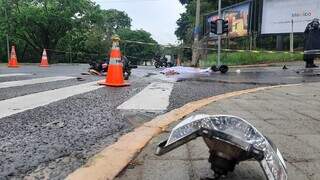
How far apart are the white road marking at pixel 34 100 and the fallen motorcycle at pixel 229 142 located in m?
3.34

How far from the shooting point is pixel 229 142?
2756 millimetres

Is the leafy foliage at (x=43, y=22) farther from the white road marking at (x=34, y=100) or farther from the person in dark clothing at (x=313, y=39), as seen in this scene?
the white road marking at (x=34, y=100)

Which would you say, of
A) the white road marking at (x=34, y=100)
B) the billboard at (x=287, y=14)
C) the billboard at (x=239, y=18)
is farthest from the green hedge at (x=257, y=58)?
the white road marking at (x=34, y=100)

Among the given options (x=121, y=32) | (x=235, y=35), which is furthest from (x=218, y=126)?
(x=121, y=32)

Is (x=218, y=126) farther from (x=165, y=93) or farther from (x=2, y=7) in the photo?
(x=2, y=7)

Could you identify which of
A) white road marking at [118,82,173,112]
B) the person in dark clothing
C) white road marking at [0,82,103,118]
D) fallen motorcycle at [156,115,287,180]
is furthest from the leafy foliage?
fallen motorcycle at [156,115,287,180]

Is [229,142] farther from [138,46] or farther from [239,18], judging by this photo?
[138,46]

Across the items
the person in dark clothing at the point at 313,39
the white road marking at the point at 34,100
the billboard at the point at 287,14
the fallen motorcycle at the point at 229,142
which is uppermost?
the billboard at the point at 287,14

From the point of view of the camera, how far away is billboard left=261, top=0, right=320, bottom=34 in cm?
2816

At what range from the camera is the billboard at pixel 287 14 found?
28.2m

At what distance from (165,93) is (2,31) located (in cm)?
4035

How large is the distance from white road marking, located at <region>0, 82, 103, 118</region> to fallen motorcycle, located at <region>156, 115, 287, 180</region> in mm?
3337

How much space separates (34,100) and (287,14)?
962 inches

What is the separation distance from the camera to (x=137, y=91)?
29.5ft
